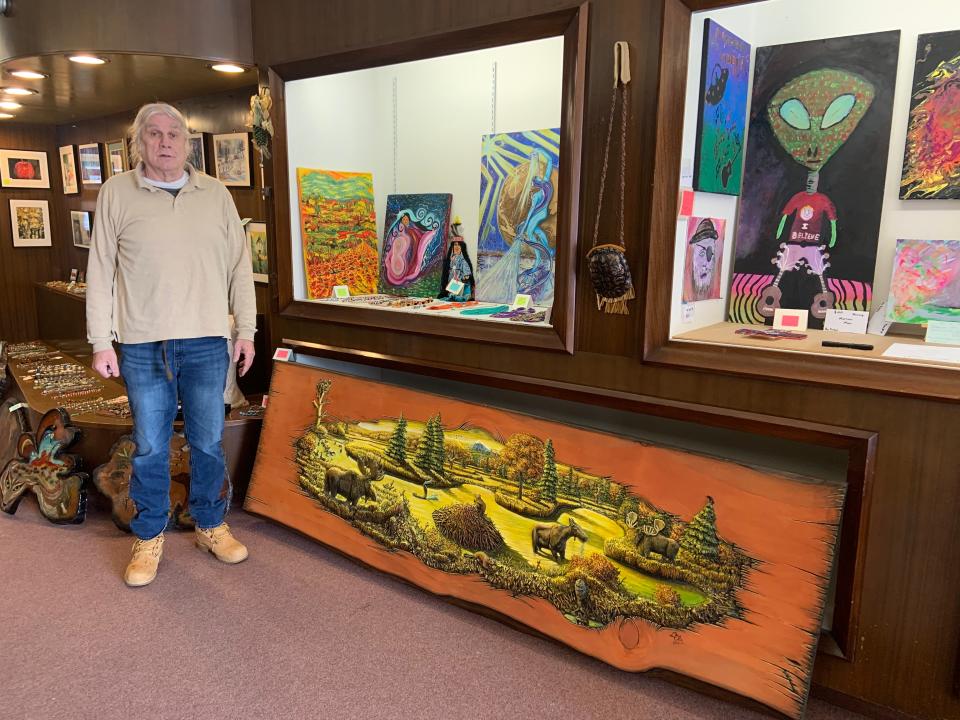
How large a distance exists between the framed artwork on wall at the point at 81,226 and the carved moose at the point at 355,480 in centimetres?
455

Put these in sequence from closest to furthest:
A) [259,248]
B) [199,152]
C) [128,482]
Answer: [128,482], [259,248], [199,152]

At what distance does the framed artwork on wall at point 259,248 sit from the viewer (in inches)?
151

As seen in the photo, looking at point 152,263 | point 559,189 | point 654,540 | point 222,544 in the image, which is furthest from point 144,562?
point 559,189

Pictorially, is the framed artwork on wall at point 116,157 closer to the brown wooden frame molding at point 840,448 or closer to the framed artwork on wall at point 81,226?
the framed artwork on wall at point 81,226

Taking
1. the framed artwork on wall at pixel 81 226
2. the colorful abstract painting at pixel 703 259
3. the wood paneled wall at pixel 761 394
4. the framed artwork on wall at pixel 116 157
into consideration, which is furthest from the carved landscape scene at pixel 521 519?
the framed artwork on wall at pixel 81 226

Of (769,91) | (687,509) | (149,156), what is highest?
(769,91)

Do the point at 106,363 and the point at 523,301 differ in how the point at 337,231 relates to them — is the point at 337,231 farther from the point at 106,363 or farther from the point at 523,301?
the point at 106,363

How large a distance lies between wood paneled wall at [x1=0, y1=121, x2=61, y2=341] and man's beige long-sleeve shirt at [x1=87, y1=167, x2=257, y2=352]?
4.94 m

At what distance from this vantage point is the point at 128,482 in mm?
3096

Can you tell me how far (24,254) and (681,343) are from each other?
22.0 feet

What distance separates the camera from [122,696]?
6.61 ft

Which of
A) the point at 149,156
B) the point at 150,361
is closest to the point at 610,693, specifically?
the point at 150,361

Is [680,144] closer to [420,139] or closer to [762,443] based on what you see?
[762,443]

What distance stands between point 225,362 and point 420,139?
1.38 metres
